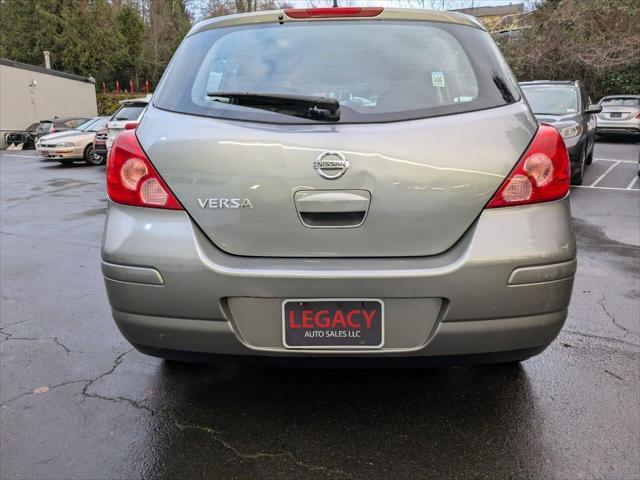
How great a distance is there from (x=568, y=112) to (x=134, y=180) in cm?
871

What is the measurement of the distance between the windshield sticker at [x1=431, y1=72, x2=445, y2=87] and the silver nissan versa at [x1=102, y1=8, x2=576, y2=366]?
22 millimetres

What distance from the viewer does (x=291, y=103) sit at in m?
2.13

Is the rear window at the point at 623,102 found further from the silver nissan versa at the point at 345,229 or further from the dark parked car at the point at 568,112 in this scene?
the silver nissan versa at the point at 345,229

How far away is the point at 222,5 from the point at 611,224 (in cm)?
3635

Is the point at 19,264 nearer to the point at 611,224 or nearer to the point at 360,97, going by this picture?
the point at 360,97

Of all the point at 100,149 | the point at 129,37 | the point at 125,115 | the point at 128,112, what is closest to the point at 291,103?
the point at 125,115

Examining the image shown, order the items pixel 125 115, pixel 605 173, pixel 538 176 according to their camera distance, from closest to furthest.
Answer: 1. pixel 538 176
2. pixel 605 173
3. pixel 125 115

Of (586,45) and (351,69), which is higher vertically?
(586,45)

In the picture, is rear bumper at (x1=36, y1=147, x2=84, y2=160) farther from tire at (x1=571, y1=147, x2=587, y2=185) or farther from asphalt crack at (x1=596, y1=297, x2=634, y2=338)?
asphalt crack at (x1=596, y1=297, x2=634, y2=338)

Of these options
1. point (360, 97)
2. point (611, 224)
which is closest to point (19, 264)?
point (360, 97)

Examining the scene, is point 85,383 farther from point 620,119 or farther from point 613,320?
point 620,119

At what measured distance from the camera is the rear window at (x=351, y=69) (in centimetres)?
214

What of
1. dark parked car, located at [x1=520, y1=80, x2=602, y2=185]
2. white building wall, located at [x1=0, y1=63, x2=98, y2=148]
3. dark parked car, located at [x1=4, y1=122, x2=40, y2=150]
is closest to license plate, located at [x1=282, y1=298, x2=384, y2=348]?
dark parked car, located at [x1=520, y1=80, x2=602, y2=185]

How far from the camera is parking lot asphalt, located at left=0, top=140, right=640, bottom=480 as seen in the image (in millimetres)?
2156
